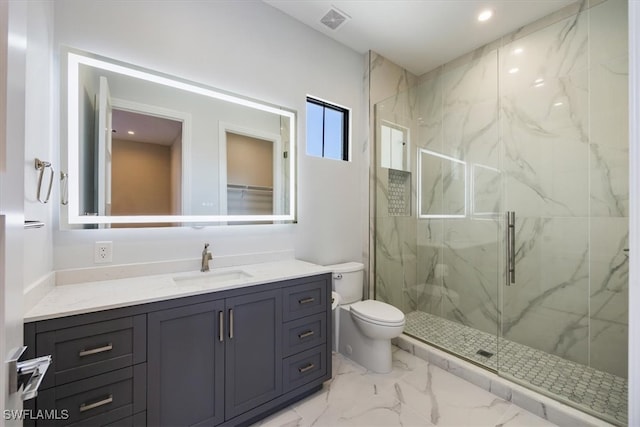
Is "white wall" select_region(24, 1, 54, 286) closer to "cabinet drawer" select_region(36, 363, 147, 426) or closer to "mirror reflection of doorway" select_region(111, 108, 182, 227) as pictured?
"mirror reflection of doorway" select_region(111, 108, 182, 227)

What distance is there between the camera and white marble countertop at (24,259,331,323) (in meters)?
1.12

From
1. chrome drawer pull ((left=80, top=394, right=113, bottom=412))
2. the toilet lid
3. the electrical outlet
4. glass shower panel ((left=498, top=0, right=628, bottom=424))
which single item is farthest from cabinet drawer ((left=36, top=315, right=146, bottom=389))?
glass shower panel ((left=498, top=0, right=628, bottom=424))

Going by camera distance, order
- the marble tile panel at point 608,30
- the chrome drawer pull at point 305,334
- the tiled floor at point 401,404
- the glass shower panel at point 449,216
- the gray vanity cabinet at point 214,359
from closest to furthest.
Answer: the gray vanity cabinet at point 214,359 < the tiled floor at point 401,404 < the chrome drawer pull at point 305,334 < the marble tile panel at point 608,30 < the glass shower panel at point 449,216

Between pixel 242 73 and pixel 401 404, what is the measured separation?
2.60 m

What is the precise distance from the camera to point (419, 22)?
7.84 feet

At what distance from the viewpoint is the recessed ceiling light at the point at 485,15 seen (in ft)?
7.42

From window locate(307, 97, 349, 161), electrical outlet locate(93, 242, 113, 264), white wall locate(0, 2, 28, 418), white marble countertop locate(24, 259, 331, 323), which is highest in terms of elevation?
window locate(307, 97, 349, 161)

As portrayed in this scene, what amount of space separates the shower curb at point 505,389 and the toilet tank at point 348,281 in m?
0.62

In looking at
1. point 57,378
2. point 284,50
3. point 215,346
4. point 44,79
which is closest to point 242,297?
point 215,346

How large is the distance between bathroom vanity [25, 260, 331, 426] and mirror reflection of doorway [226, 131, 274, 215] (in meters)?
0.50

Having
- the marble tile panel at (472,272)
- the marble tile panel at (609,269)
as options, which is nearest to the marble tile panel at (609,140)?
the marble tile panel at (609,269)

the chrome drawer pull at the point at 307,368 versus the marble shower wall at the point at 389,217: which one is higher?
the marble shower wall at the point at 389,217

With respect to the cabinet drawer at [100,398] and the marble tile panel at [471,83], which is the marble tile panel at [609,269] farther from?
the cabinet drawer at [100,398]
